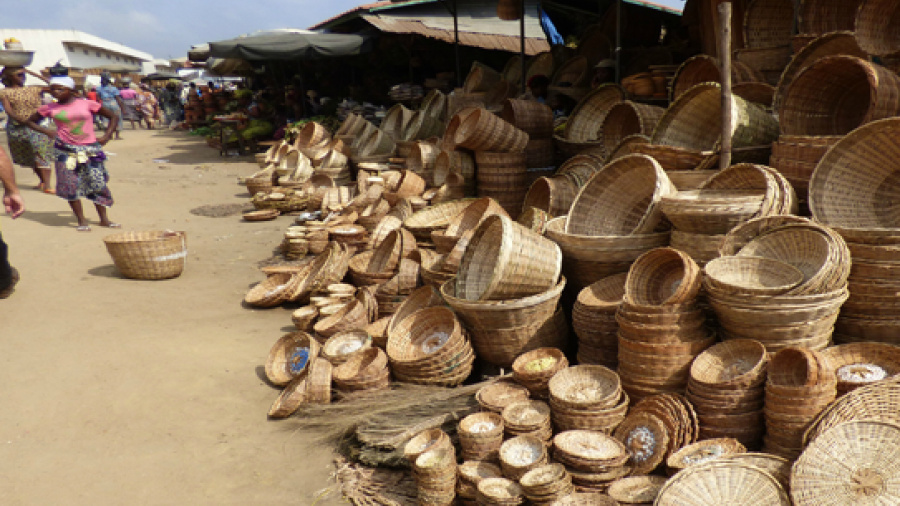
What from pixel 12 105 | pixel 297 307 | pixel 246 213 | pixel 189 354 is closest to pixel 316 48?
pixel 246 213

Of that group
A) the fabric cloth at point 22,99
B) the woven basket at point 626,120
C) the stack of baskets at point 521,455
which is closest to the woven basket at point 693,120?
the woven basket at point 626,120

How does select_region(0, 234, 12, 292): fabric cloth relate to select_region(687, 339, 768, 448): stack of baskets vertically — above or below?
above

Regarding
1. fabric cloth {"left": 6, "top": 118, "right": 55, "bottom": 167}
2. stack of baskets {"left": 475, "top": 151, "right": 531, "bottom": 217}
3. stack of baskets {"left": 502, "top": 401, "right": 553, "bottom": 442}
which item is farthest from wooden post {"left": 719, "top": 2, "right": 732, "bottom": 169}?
fabric cloth {"left": 6, "top": 118, "right": 55, "bottom": 167}

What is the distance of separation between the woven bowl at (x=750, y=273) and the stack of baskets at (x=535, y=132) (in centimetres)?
324

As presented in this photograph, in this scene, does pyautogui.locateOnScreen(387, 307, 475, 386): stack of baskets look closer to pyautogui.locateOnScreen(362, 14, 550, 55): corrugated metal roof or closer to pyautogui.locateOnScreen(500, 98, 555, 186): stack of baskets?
pyautogui.locateOnScreen(500, 98, 555, 186): stack of baskets

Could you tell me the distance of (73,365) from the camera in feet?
12.8

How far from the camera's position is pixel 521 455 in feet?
8.63

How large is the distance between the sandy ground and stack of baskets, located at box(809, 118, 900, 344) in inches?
99.6

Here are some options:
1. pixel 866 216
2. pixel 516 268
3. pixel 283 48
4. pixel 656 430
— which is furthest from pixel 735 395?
pixel 283 48

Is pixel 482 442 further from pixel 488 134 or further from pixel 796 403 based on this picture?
pixel 488 134

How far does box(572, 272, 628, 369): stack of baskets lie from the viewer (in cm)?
316

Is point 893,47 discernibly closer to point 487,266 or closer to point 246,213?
point 487,266

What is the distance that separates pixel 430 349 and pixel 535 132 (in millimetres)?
3098

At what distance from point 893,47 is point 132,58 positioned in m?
52.9
